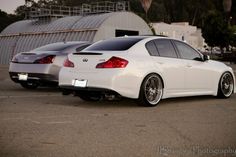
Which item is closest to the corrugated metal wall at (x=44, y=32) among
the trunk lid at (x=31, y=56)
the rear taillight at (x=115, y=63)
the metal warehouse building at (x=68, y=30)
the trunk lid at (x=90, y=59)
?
the metal warehouse building at (x=68, y=30)

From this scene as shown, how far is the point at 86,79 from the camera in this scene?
30.8 ft

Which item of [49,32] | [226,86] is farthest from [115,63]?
[49,32]

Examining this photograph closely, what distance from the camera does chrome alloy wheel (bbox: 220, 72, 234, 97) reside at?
37.8 ft

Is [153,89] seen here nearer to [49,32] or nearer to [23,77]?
[23,77]

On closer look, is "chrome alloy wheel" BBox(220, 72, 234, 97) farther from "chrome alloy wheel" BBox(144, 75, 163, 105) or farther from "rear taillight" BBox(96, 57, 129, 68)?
"rear taillight" BBox(96, 57, 129, 68)

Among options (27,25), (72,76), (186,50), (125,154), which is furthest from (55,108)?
(27,25)

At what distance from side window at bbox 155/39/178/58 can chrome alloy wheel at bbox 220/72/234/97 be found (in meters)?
1.69

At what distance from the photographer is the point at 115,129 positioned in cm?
697

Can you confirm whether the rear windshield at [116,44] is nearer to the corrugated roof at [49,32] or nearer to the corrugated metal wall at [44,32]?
the corrugated roof at [49,32]

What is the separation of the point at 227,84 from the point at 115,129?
5.44 meters

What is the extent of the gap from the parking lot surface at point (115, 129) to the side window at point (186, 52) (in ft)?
3.52

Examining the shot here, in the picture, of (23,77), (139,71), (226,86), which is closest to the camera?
(139,71)

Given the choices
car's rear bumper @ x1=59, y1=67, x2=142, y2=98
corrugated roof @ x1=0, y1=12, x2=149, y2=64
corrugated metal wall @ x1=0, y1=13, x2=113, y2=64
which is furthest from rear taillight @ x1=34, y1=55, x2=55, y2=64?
corrugated metal wall @ x1=0, y1=13, x2=113, y2=64

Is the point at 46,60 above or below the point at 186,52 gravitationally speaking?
below
